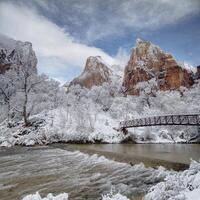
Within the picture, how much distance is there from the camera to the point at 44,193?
807 cm

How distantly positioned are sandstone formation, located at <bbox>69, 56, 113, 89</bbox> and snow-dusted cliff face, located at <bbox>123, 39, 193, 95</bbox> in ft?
87.5

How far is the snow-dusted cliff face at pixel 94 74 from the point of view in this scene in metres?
145

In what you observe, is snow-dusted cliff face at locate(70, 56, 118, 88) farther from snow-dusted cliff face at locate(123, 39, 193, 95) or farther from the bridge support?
the bridge support

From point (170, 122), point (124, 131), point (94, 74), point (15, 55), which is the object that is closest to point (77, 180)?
point (124, 131)

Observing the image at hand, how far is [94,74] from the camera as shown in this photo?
480 ft

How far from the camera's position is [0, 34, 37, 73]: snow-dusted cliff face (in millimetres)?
34344

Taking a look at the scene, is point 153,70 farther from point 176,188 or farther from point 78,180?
point 176,188

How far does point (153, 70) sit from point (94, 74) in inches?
1794

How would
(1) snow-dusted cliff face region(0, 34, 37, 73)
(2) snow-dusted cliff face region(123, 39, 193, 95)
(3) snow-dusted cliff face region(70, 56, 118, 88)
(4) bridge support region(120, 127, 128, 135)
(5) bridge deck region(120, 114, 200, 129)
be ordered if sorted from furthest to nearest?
(3) snow-dusted cliff face region(70, 56, 118, 88) < (2) snow-dusted cliff face region(123, 39, 193, 95) < (4) bridge support region(120, 127, 128, 135) < (1) snow-dusted cliff face region(0, 34, 37, 73) < (5) bridge deck region(120, 114, 200, 129)

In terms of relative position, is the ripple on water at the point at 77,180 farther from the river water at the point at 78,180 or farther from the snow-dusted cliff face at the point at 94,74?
the snow-dusted cliff face at the point at 94,74

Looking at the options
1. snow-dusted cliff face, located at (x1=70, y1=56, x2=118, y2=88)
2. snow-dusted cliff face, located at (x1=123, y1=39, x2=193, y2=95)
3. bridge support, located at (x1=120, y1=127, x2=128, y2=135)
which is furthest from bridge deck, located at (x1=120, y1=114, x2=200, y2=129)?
snow-dusted cliff face, located at (x1=70, y1=56, x2=118, y2=88)

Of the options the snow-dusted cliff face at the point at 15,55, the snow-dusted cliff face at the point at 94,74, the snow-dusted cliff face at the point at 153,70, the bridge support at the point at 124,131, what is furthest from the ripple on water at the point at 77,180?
the snow-dusted cliff face at the point at 94,74

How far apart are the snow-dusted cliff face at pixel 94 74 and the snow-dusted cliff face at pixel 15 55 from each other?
2070 inches

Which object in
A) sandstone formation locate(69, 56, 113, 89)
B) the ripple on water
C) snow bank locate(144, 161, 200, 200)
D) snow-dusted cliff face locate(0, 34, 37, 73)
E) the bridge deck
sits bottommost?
the ripple on water
